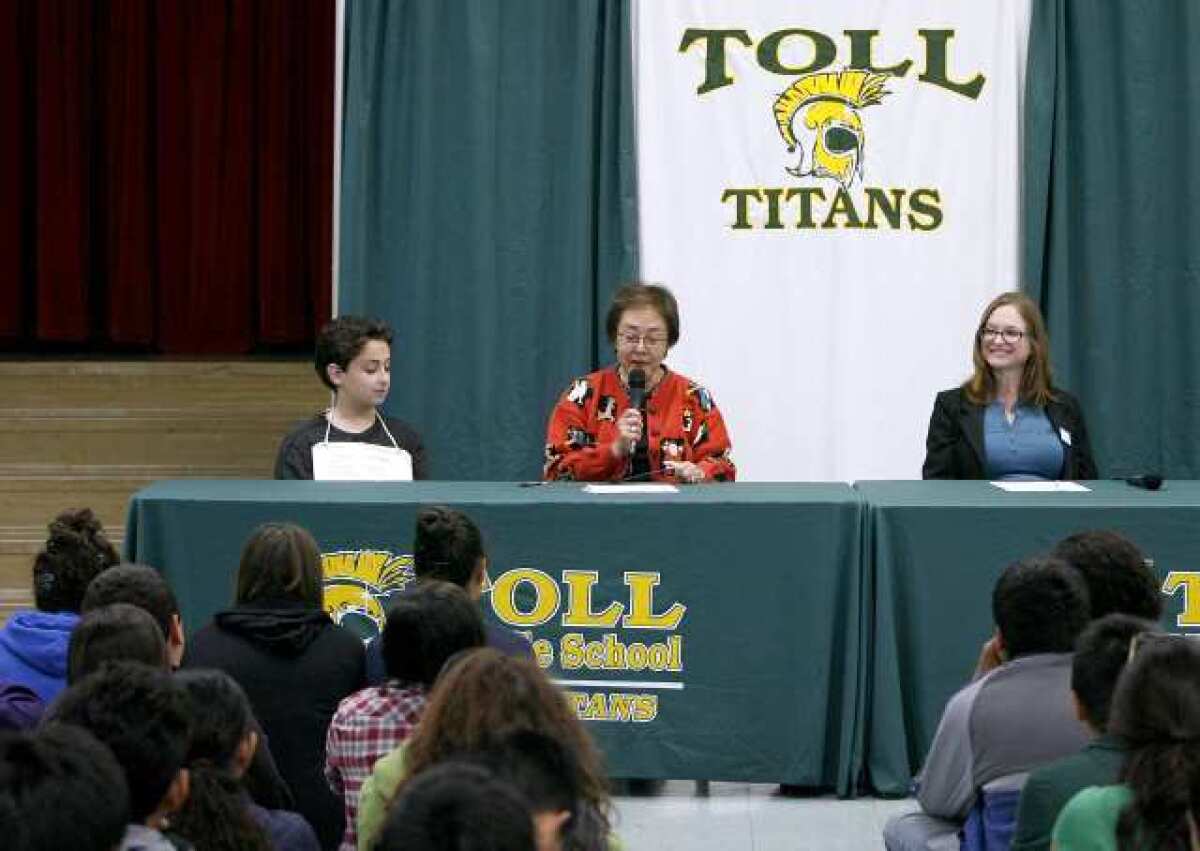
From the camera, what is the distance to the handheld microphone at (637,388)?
5734 mm

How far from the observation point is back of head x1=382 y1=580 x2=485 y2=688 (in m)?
3.35

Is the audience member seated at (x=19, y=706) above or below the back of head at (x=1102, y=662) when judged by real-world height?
below

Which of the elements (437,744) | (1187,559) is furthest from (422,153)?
(437,744)

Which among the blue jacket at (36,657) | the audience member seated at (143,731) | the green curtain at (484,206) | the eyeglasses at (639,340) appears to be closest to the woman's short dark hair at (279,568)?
the blue jacket at (36,657)

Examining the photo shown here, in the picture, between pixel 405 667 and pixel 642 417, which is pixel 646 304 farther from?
pixel 405 667

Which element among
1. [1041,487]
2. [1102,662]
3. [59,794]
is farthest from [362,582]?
[59,794]

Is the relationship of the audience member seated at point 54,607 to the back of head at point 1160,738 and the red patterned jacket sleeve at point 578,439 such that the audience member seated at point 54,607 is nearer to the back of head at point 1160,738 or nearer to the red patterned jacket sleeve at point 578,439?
the red patterned jacket sleeve at point 578,439

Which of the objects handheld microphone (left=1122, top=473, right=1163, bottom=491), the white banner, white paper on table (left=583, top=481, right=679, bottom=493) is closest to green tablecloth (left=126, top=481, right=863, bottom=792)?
white paper on table (left=583, top=481, right=679, bottom=493)

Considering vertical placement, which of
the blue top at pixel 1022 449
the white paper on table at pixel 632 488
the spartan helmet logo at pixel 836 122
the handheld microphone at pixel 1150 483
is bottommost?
the white paper on table at pixel 632 488

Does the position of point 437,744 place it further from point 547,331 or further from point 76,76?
point 76,76

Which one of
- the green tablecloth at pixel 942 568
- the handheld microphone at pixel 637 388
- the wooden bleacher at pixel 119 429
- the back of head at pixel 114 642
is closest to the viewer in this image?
the back of head at pixel 114 642

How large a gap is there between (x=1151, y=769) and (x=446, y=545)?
6.02 ft

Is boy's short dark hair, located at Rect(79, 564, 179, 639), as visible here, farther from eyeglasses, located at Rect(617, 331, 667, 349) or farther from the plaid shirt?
eyeglasses, located at Rect(617, 331, 667, 349)

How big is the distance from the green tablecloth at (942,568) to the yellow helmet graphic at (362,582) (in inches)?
48.4
